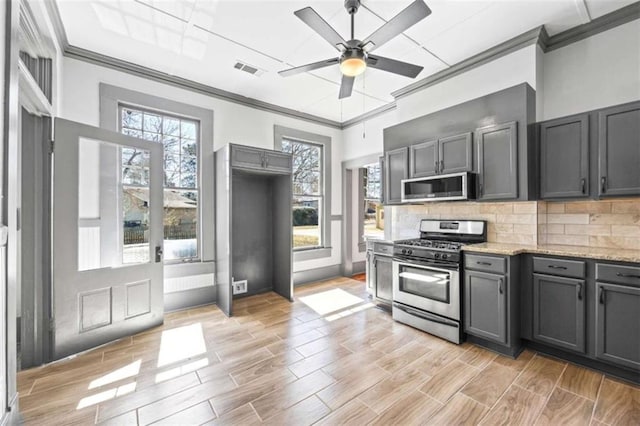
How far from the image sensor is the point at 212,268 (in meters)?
4.08

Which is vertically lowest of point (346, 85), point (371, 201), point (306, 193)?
point (371, 201)

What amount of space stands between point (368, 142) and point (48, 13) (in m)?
4.33

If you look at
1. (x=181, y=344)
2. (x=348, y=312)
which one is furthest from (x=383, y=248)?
(x=181, y=344)

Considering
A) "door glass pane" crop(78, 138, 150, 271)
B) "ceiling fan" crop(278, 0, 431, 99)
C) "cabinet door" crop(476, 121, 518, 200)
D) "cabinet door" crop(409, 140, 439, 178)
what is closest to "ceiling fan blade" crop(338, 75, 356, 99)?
"ceiling fan" crop(278, 0, 431, 99)

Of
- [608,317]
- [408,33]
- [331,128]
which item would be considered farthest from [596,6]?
[331,128]

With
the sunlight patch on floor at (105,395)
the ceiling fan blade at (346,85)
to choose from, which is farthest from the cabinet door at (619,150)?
the sunlight patch on floor at (105,395)

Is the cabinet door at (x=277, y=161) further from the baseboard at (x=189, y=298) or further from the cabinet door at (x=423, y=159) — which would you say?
the baseboard at (x=189, y=298)

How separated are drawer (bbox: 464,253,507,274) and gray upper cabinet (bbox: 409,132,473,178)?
1031 mm

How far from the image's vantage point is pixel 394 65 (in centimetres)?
259

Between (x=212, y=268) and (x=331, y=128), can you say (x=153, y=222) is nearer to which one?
(x=212, y=268)

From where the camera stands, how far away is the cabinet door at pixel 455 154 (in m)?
3.24

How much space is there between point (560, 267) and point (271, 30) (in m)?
3.49

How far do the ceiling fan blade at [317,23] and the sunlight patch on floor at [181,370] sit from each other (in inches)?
114

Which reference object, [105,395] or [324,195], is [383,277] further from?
[105,395]
